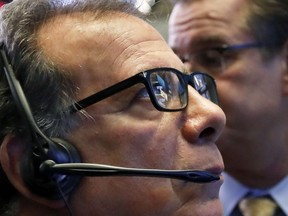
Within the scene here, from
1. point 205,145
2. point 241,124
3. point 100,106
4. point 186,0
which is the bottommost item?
point 241,124

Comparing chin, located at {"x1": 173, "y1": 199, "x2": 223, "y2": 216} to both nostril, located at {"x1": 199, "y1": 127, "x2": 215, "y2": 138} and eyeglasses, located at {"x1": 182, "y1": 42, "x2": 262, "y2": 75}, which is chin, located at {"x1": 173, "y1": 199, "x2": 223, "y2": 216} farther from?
eyeglasses, located at {"x1": 182, "y1": 42, "x2": 262, "y2": 75}

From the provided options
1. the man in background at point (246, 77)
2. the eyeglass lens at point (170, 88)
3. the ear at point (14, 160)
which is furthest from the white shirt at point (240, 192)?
the ear at point (14, 160)

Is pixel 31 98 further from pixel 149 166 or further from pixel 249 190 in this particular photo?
pixel 249 190

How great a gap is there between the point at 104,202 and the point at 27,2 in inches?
16.6

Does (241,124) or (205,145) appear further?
(241,124)

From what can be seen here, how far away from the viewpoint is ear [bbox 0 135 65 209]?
0.88 meters

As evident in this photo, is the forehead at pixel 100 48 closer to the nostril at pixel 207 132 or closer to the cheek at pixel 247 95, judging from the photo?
the nostril at pixel 207 132

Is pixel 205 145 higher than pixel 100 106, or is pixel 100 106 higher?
pixel 100 106

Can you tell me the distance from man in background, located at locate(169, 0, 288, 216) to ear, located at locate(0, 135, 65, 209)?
65 centimetres

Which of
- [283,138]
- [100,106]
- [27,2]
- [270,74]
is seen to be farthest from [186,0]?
[100,106]

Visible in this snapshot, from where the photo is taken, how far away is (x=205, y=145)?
917 mm

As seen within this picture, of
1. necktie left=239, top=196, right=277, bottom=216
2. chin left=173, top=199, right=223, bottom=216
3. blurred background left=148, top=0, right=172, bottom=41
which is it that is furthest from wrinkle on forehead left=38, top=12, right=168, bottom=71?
necktie left=239, top=196, right=277, bottom=216

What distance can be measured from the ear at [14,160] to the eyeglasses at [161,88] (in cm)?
11

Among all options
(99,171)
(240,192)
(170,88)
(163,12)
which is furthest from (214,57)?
(99,171)
